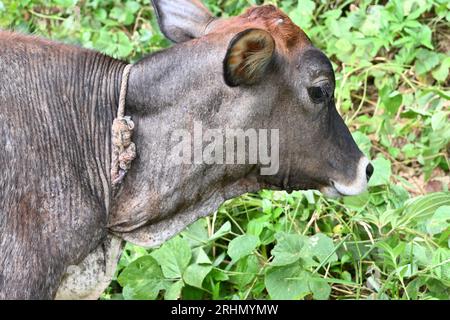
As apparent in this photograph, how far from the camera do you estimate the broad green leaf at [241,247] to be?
615cm

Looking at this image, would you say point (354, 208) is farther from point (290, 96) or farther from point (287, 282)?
point (290, 96)

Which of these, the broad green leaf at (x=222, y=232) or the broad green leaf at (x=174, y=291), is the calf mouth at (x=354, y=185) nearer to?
the broad green leaf at (x=222, y=232)

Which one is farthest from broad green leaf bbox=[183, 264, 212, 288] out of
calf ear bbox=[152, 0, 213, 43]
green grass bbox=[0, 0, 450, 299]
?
calf ear bbox=[152, 0, 213, 43]

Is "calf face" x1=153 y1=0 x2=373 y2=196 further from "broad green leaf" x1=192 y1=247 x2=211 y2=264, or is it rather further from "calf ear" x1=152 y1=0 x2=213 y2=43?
"broad green leaf" x1=192 y1=247 x2=211 y2=264

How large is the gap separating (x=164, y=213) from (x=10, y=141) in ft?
2.70

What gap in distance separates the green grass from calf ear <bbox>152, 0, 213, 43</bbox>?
2.38 ft

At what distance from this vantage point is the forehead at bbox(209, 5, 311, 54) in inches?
206

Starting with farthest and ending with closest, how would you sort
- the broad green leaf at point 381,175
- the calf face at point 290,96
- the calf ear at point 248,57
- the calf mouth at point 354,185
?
the broad green leaf at point 381,175
the calf mouth at point 354,185
the calf face at point 290,96
the calf ear at point 248,57

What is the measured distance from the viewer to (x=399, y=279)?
598cm

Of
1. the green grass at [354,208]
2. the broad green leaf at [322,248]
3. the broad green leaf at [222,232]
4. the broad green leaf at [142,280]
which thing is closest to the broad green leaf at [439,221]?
the green grass at [354,208]

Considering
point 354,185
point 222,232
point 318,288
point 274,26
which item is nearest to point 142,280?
point 222,232

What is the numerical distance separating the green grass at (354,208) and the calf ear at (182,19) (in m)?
0.73

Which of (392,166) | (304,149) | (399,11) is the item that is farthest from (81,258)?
(399,11)
